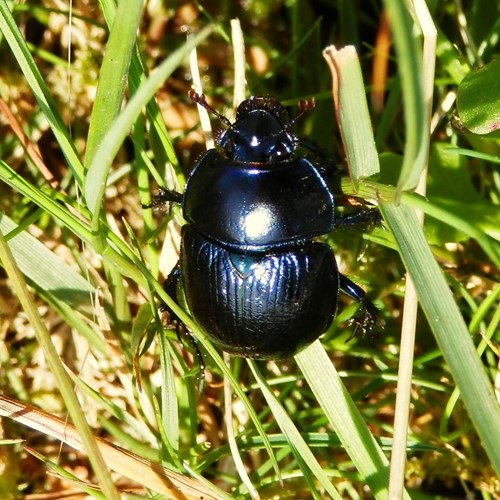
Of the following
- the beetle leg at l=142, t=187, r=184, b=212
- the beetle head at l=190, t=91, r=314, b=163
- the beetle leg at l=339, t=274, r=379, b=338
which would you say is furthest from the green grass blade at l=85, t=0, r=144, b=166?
the beetle leg at l=339, t=274, r=379, b=338

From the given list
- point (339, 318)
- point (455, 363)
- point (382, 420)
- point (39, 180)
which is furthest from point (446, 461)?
point (39, 180)

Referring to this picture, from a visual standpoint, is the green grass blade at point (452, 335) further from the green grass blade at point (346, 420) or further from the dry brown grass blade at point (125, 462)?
the dry brown grass blade at point (125, 462)

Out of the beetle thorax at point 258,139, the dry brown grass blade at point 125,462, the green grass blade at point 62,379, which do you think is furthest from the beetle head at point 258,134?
the dry brown grass blade at point 125,462

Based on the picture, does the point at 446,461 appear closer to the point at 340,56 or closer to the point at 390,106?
the point at 390,106

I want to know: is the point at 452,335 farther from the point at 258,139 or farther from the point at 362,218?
the point at 258,139

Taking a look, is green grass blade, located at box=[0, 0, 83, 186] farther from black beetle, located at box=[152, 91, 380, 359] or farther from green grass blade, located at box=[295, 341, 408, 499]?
green grass blade, located at box=[295, 341, 408, 499]
